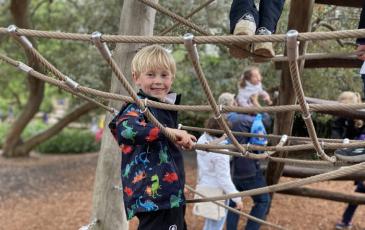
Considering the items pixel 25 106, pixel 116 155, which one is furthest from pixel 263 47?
pixel 25 106

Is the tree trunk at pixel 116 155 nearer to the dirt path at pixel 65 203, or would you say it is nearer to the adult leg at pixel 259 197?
the adult leg at pixel 259 197

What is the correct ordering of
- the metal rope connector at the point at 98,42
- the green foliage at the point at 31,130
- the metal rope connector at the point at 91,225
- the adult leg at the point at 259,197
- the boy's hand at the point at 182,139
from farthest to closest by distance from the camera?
the green foliage at the point at 31,130, the adult leg at the point at 259,197, the metal rope connector at the point at 91,225, the boy's hand at the point at 182,139, the metal rope connector at the point at 98,42

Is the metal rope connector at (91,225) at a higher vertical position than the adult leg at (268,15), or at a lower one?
lower

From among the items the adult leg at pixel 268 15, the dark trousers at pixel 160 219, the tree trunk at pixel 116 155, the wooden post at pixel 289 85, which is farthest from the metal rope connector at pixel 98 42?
the wooden post at pixel 289 85

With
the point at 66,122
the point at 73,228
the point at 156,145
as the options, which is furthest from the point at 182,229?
the point at 66,122

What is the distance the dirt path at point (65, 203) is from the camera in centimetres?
573

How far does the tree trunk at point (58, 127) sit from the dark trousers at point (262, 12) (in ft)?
22.5

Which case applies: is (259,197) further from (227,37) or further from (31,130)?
(31,130)

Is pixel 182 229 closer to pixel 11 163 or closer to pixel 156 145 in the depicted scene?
pixel 156 145

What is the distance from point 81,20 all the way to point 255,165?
18.1 feet

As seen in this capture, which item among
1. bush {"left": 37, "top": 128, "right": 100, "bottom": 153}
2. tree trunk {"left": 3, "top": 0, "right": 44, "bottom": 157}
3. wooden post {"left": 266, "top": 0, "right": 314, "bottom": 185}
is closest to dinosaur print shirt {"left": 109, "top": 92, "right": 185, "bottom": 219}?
wooden post {"left": 266, "top": 0, "right": 314, "bottom": 185}

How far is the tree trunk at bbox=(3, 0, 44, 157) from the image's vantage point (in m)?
7.45

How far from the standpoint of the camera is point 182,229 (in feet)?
6.75

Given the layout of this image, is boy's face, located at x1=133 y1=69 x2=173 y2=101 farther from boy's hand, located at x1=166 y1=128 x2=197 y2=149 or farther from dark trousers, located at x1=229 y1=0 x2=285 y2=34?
dark trousers, located at x1=229 y1=0 x2=285 y2=34
